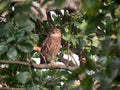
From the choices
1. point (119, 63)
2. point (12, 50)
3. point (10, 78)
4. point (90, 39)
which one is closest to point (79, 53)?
point (90, 39)

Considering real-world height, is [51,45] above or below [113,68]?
above

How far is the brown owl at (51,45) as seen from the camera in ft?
8.00

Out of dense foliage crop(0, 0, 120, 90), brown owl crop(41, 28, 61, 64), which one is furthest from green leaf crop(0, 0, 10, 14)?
brown owl crop(41, 28, 61, 64)

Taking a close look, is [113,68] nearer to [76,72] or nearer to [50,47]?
[76,72]

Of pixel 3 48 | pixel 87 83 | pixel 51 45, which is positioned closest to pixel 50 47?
pixel 51 45

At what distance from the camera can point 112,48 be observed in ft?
1.85

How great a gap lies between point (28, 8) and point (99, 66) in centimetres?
16

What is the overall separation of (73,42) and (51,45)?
0.69 ft

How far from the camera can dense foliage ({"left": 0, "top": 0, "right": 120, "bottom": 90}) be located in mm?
568

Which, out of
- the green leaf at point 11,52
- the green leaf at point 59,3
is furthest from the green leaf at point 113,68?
the green leaf at point 11,52

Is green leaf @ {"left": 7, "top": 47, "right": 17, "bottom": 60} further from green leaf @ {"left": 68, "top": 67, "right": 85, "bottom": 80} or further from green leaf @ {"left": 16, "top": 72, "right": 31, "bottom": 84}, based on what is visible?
green leaf @ {"left": 68, "top": 67, "right": 85, "bottom": 80}

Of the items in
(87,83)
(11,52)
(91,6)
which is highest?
(11,52)

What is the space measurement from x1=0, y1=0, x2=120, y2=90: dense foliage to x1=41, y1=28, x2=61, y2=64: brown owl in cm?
5

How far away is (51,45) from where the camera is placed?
2574 millimetres
